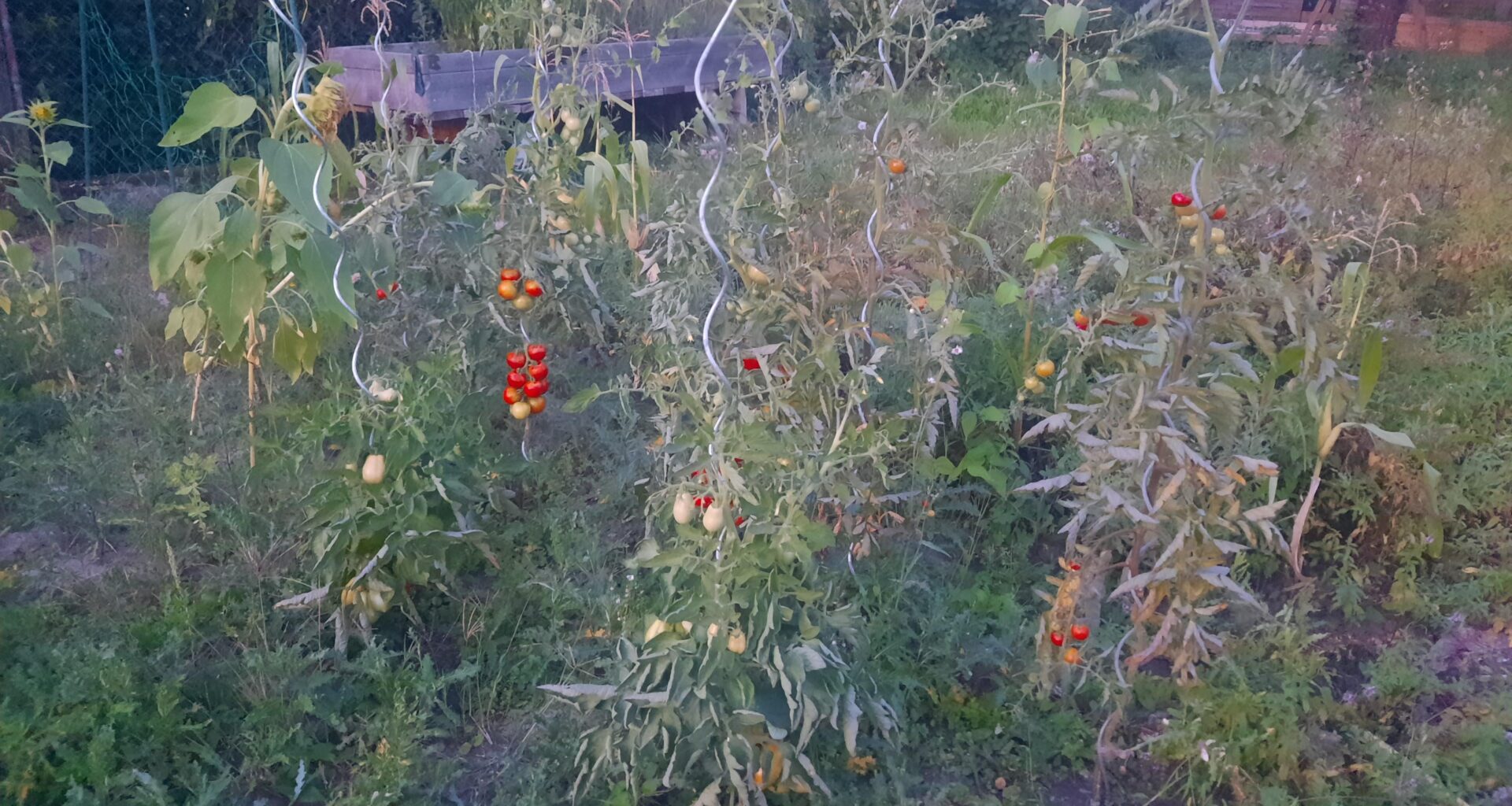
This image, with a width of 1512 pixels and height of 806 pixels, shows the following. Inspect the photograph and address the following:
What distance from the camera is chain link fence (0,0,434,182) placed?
503 cm

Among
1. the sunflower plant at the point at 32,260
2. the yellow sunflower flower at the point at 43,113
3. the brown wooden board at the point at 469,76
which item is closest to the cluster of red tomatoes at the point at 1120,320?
the brown wooden board at the point at 469,76

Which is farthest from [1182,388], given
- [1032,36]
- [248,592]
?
[1032,36]

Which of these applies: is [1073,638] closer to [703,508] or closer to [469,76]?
[703,508]

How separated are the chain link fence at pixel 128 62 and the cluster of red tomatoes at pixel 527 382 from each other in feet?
10.2

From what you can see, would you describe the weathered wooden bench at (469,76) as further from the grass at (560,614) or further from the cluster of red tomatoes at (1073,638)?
the cluster of red tomatoes at (1073,638)

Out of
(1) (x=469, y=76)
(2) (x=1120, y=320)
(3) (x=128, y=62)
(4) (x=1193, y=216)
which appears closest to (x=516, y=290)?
(2) (x=1120, y=320)

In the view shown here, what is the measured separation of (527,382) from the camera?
92.4 inches

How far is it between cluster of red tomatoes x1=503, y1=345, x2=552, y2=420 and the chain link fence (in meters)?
3.12

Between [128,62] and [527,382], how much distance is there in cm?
435

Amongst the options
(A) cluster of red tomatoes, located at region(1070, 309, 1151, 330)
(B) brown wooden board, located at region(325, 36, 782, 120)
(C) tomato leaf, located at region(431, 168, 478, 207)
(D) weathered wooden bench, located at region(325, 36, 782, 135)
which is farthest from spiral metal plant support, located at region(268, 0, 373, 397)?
(B) brown wooden board, located at region(325, 36, 782, 120)

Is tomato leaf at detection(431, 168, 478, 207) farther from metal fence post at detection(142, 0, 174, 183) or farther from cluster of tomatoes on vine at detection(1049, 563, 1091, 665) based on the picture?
metal fence post at detection(142, 0, 174, 183)

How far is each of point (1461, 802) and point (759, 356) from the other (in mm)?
1499

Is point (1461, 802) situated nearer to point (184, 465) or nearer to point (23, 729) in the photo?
point (23, 729)

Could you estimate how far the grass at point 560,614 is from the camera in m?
1.93
